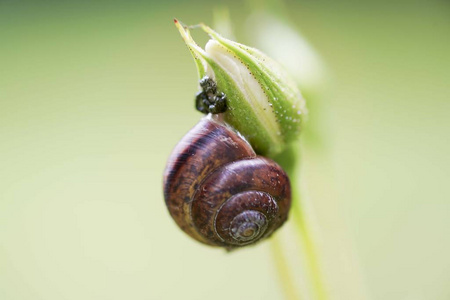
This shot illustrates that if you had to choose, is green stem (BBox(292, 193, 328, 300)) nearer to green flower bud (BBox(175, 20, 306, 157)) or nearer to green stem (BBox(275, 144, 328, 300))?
green stem (BBox(275, 144, 328, 300))

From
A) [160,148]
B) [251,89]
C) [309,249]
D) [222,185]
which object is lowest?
[309,249]

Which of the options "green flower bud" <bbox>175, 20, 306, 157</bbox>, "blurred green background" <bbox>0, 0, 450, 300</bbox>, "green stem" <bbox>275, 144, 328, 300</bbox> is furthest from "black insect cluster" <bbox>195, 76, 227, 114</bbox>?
"blurred green background" <bbox>0, 0, 450, 300</bbox>

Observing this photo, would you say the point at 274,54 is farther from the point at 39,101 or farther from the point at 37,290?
the point at 39,101

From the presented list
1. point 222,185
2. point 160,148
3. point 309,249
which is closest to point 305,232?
point 309,249

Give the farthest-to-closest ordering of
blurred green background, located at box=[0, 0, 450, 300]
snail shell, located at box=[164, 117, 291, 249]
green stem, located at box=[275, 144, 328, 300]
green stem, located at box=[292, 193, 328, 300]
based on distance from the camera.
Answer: blurred green background, located at box=[0, 0, 450, 300] → green stem, located at box=[292, 193, 328, 300] → green stem, located at box=[275, 144, 328, 300] → snail shell, located at box=[164, 117, 291, 249]

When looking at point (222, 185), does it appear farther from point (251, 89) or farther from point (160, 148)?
point (160, 148)

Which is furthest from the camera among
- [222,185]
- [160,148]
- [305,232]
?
[160,148]
